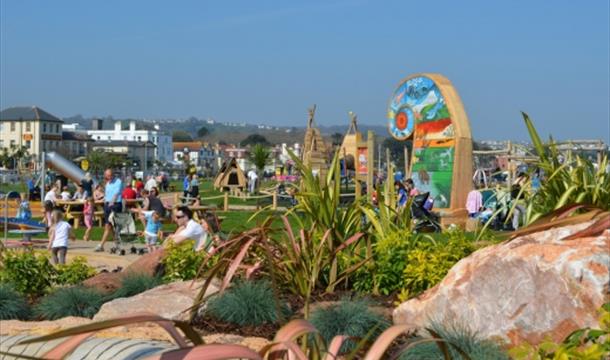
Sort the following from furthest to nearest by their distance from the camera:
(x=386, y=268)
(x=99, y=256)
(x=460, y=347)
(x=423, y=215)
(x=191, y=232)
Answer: (x=423, y=215) → (x=99, y=256) → (x=191, y=232) → (x=386, y=268) → (x=460, y=347)

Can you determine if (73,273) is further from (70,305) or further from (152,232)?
(152,232)

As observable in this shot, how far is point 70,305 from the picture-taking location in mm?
7867

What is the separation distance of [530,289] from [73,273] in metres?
5.92

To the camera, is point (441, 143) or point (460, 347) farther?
point (441, 143)

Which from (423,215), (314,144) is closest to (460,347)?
(423,215)

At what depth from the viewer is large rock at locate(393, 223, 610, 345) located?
5.16 m

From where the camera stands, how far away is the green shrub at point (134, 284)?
8.44m

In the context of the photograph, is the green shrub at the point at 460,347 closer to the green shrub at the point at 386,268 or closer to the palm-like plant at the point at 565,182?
the palm-like plant at the point at 565,182

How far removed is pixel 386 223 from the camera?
8133 millimetres

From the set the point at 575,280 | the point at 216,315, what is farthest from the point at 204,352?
the point at 216,315

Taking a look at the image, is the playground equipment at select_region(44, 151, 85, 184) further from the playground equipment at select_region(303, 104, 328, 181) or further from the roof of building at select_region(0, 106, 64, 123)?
the roof of building at select_region(0, 106, 64, 123)

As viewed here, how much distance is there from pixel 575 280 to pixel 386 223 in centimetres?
305

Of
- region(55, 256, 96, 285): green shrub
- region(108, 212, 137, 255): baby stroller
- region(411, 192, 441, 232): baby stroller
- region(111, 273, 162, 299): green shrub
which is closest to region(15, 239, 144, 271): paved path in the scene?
region(108, 212, 137, 255): baby stroller

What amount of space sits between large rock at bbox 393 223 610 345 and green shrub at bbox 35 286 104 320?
3.22m
